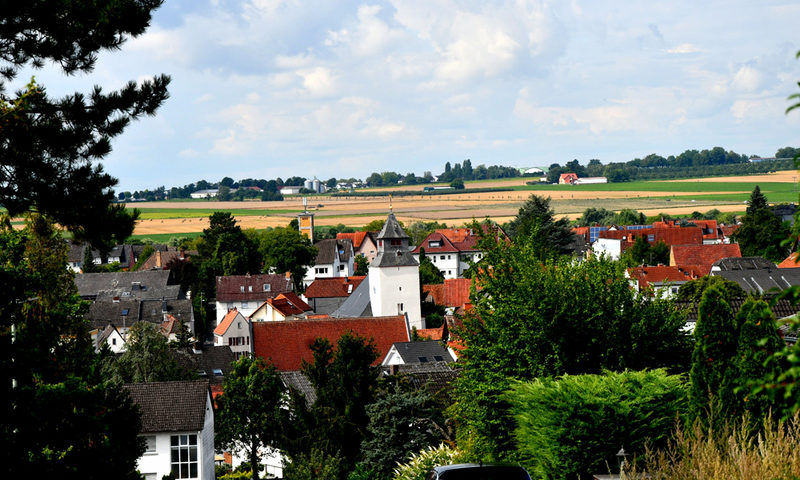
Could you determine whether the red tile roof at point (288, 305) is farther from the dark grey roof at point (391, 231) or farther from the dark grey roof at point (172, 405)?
the dark grey roof at point (172, 405)

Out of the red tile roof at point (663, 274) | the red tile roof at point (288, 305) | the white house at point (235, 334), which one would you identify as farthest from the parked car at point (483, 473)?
the red tile roof at point (288, 305)

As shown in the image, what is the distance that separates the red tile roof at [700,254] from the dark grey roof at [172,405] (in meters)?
55.5

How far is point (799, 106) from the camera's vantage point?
4719mm

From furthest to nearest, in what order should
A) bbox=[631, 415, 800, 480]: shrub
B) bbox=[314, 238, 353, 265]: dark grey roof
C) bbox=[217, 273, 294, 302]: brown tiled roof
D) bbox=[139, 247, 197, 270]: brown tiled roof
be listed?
bbox=[139, 247, 197, 270]: brown tiled roof
bbox=[314, 238, 353, 265]: dark grey roof
bbox=[217, 273, 294, 302]: brown tiled roof
bbox=[631, 415, 800, 480]: shrub

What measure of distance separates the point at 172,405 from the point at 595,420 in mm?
22804

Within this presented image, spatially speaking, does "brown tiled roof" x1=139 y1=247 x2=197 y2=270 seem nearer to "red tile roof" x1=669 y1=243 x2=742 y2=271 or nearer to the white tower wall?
the white tower wall

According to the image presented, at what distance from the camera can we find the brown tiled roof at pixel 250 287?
277 feet

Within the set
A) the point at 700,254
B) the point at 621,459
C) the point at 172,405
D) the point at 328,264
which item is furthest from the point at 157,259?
the point at 621,459

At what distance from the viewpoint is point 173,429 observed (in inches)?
1234

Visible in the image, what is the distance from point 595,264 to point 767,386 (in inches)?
596

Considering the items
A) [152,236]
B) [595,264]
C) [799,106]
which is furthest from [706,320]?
[152,236]

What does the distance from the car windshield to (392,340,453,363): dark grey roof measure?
119ft

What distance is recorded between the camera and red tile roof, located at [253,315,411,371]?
181 feet

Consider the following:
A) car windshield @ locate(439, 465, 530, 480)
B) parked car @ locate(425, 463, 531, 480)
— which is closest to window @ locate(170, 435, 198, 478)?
parked car @ locate(425, 463, 531, 480)
